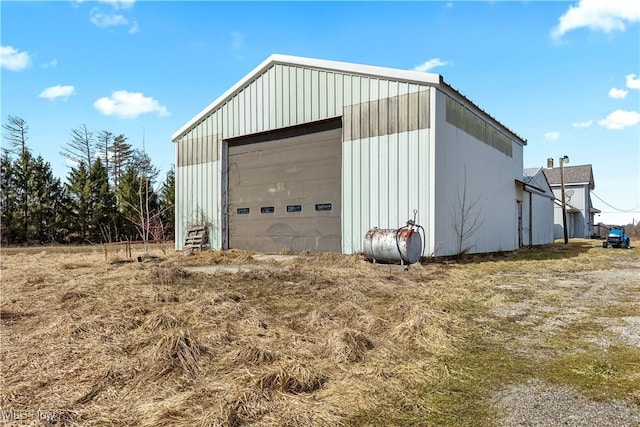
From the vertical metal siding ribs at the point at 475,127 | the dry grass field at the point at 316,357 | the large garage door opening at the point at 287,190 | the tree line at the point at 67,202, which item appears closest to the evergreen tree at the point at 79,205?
the tree line at the point at 67,202

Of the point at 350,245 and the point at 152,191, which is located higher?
the point at 152,191

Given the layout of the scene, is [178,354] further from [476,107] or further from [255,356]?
[476,107]

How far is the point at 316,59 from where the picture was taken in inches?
462

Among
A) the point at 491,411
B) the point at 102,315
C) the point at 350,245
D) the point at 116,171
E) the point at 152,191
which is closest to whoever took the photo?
the point at 491,411

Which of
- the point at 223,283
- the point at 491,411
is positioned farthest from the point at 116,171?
the point at 491,411

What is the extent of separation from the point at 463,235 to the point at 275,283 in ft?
23.7

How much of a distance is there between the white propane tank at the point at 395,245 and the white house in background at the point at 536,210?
12724 mm

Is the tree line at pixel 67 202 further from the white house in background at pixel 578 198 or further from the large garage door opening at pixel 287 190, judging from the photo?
the white house in background at pixel 578 198

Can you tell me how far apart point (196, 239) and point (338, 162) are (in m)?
6.95

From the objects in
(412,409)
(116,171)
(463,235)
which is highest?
(116,171)

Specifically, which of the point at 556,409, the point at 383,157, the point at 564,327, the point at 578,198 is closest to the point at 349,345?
the point at 556,409

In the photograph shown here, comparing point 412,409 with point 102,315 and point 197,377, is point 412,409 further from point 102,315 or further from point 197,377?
point 102,315

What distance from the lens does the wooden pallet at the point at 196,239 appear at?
47.7 ft

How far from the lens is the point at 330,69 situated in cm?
1144
